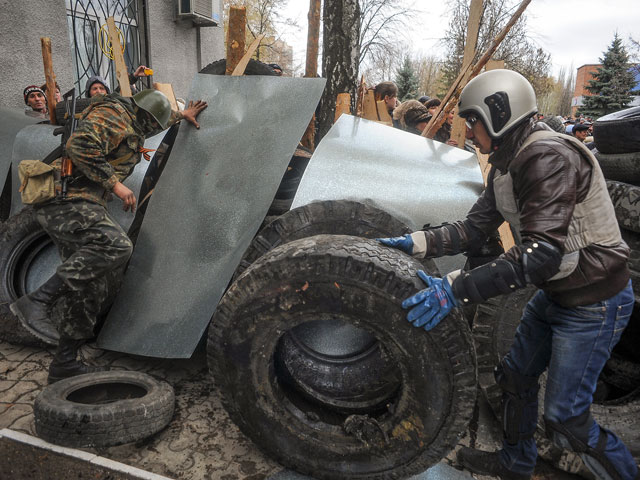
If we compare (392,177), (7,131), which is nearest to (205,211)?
(392,177)

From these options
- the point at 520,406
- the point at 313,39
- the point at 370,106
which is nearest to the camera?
the point at 520,406

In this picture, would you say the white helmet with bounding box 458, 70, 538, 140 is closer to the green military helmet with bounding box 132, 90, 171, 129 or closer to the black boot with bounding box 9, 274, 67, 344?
the green military helmet with bounding box 132, 90, 171, 129

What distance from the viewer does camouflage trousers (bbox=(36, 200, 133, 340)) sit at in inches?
128

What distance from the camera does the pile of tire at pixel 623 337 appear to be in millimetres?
2740

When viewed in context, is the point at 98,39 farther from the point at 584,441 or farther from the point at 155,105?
the point at 584,441

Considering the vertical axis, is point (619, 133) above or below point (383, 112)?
above

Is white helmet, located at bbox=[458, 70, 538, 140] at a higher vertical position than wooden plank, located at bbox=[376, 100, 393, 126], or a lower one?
higher

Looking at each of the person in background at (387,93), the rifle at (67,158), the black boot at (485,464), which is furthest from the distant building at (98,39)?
the black boot at (485,464)

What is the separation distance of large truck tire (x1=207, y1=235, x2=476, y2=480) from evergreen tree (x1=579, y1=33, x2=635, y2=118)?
2861 centimetres

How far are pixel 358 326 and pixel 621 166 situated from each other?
2279mm

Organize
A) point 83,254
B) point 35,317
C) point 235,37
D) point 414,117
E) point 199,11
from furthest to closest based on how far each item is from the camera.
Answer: point 199,11 < point 414,117 < point 235,37 < point 35,317 < point 83,254

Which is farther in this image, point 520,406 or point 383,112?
point 383,112

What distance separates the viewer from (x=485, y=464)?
8.46ft

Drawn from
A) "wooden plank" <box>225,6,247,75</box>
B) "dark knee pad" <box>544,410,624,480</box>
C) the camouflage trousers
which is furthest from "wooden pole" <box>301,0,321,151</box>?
"dark knee pad" <box>544,410,624,480</box>
